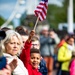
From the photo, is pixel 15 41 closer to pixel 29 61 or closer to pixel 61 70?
pixel 29 61

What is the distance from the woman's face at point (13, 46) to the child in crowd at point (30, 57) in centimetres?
31

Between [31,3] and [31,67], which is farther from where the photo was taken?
[31,3]

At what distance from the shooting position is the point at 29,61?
742cm

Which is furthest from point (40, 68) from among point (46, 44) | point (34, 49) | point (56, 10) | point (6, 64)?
point (56, 10)

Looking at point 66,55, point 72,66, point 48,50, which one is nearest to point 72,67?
point 72,66

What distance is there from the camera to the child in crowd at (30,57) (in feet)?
22.7

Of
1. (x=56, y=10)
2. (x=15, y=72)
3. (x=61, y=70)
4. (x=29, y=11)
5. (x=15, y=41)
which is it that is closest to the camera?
(x=15, y=72)

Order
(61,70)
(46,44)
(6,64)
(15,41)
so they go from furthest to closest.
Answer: (46,44)
(61,70)
(15,41)
(6,64)

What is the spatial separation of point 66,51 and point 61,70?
49 centimetres

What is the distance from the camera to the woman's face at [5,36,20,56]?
654 centimetres

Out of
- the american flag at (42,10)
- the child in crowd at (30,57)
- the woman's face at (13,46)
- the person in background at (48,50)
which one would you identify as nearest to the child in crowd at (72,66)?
the american flag at (42,10)

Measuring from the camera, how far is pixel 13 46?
657cm

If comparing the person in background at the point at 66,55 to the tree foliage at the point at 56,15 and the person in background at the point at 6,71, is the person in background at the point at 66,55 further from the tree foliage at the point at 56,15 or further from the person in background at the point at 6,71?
the tree foliage at the point at 56,15

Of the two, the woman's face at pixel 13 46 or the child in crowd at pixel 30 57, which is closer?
the woman's face at pixel 13 46
